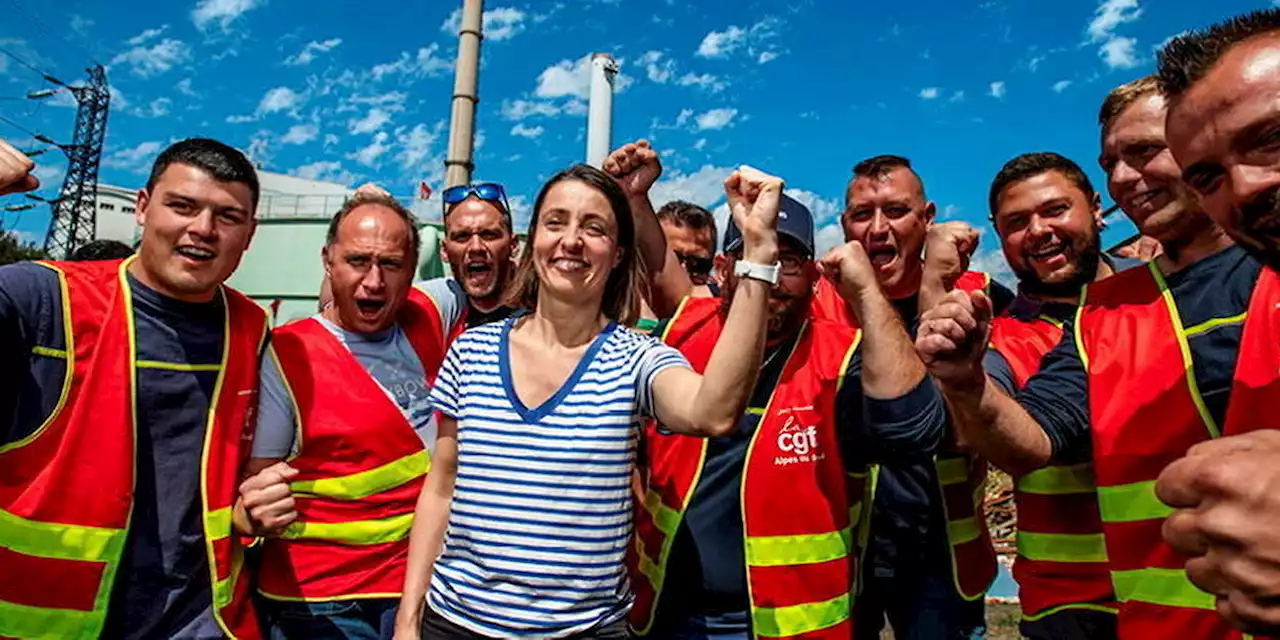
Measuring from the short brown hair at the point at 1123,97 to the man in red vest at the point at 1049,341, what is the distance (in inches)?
24.0

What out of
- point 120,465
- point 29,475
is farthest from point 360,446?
point 29,475

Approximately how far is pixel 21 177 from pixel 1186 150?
262 centimetres

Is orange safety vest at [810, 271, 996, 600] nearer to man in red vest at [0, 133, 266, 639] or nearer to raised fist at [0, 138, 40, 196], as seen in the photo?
man in red vest at [0, 133, 266, 639]

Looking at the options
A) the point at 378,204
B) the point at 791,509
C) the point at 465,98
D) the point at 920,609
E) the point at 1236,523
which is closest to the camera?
the point at 1236,523

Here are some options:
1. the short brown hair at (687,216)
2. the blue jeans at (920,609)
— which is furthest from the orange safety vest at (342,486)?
the short brown hair at (687,216)

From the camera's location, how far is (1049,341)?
2.75 metres

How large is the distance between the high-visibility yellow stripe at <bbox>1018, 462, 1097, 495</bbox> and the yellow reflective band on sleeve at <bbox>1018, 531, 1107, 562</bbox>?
0.45ft

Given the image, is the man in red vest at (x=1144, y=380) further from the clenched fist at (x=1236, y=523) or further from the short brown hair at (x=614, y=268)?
the short brown hair at (x=614, y=268)

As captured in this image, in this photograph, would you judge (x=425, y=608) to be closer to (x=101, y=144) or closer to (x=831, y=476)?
(x=831, y=476)

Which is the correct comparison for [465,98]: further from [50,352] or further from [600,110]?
[50,352]

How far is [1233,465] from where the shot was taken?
90cm

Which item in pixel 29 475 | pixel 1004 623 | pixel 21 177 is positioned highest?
pixel 21 177

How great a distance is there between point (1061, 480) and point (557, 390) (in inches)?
61.2

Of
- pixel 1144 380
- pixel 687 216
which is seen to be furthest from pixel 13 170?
pixel 687 216
